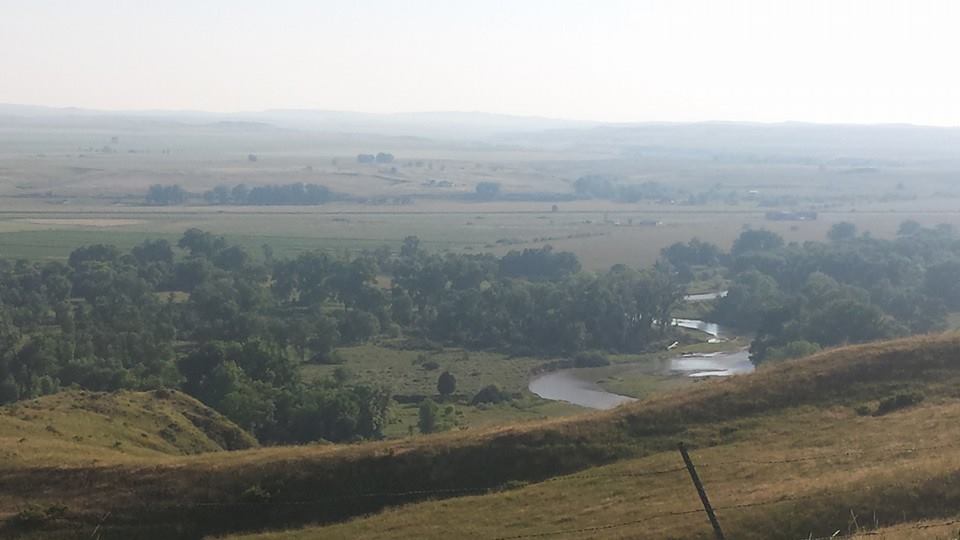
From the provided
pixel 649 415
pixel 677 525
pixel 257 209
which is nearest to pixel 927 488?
pixel 677 525

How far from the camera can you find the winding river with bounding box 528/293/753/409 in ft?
229

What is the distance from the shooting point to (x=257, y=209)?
190875 mm

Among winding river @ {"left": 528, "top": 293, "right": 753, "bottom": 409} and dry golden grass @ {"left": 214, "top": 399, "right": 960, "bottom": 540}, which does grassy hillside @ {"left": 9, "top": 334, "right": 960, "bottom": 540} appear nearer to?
dry golden grass @ {"left": 214, "top": 399, "right": 960, "bottom": 540}

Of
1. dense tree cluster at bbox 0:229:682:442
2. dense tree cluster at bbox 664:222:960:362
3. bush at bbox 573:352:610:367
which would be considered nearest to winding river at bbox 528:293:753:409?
bush at bbox 573:352:610:367

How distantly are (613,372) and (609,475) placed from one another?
5093cm

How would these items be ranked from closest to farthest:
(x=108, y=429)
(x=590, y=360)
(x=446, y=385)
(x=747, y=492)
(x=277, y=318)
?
(x=747, y=492), (x=108, y=429), (x=446, y=385), (x=590, y=360), (x=277, y=318)

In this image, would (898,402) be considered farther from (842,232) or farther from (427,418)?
(842,232)

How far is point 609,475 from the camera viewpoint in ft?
91.4

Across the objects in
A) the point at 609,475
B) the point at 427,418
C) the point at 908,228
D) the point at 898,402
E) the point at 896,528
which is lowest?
the point at 427,418

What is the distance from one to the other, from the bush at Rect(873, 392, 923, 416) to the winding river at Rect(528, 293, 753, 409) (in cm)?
3471

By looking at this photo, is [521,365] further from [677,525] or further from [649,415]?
[677,525]

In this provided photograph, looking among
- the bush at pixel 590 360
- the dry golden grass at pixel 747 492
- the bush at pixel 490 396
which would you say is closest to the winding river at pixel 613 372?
the bush at pixel 590 360

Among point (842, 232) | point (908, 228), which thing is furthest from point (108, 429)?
point (908, 228)

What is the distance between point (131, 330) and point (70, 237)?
69502 millimetres
